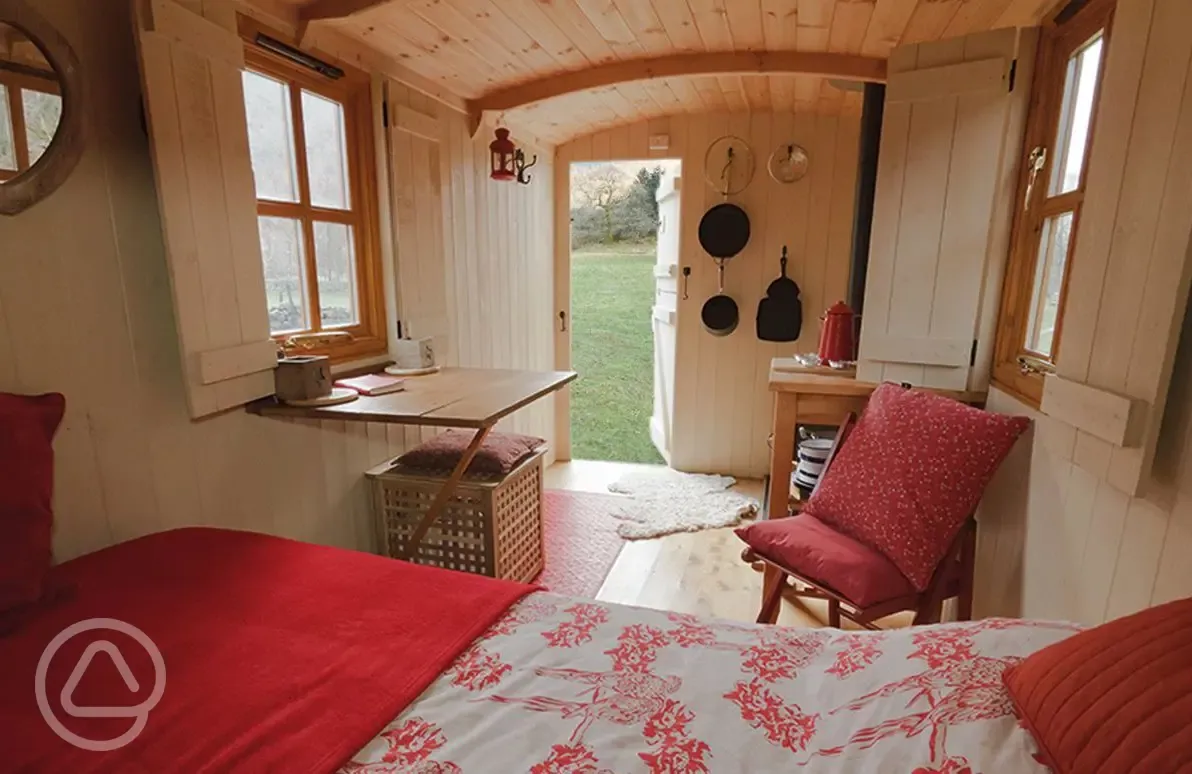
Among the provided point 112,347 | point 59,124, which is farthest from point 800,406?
point 59,124

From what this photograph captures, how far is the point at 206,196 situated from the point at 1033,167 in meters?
2.19

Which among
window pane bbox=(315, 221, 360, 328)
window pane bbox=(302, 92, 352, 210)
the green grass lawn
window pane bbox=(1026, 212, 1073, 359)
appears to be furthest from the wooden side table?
the green grass lawn

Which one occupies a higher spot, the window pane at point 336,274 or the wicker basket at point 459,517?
the window pane at point 336,274

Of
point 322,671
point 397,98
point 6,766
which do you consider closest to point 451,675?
point 322,671

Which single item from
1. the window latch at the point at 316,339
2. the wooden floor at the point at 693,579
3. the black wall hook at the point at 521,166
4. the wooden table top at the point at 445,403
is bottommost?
the wooden floor at the point at 693,579

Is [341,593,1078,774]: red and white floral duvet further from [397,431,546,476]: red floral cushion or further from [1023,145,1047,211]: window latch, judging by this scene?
[1023,145,1047,211]: window latch

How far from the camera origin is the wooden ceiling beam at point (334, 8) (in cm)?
175

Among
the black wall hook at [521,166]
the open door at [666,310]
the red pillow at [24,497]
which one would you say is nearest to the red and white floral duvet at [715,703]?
the red pillow at [24,497]

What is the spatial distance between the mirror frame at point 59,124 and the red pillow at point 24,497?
0.39 meters

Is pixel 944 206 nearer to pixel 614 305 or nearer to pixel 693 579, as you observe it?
pixel 693 579

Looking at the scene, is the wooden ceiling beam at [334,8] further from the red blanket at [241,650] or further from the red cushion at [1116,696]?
the red cushion at [1116,696]

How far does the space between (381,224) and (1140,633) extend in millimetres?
2270

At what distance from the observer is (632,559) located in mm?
2762

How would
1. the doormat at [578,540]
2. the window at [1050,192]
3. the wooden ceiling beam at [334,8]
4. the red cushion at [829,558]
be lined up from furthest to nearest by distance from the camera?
the doormat at [578,540] → the wooden ceiling beam at [334,8] → the red cushion at [829,558] → the window at [1050,192]
